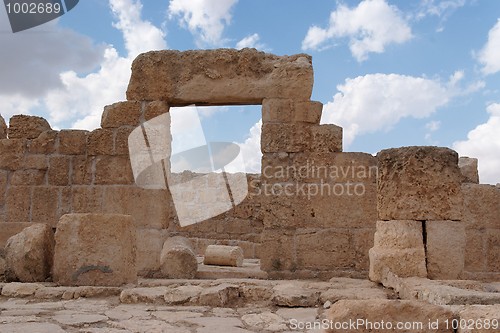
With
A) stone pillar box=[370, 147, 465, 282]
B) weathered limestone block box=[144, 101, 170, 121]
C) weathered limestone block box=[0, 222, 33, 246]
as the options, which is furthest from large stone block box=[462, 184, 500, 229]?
weathered limestone block box=[0, 222, 33, 246]

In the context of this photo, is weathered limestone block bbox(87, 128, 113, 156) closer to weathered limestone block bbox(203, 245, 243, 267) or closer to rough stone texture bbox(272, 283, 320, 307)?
weathered limestone block bbox(203, 245, 243, 267)

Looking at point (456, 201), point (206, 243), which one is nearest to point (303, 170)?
point (456, 201)

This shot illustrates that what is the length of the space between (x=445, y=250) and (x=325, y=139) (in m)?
2.38

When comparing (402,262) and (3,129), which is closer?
(402,262)

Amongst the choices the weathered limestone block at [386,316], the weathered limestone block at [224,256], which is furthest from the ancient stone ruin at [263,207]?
the weathered limestone block at [224,256]

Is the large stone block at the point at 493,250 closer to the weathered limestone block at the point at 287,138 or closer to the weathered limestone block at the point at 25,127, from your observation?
the weathered limestone block at the point at 287,138

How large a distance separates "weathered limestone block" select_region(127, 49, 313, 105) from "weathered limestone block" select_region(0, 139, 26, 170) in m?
1.85

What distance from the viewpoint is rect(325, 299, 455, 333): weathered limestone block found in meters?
2.94

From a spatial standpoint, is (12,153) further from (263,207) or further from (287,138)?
(287,138)

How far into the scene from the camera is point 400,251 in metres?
4.78

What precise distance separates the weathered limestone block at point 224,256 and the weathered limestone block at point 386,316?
18.3ft

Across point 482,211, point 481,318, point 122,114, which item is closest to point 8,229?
point 122,114

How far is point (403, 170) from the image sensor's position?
4875 millimetres

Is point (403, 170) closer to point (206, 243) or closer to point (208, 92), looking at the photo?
point (208, 92)
